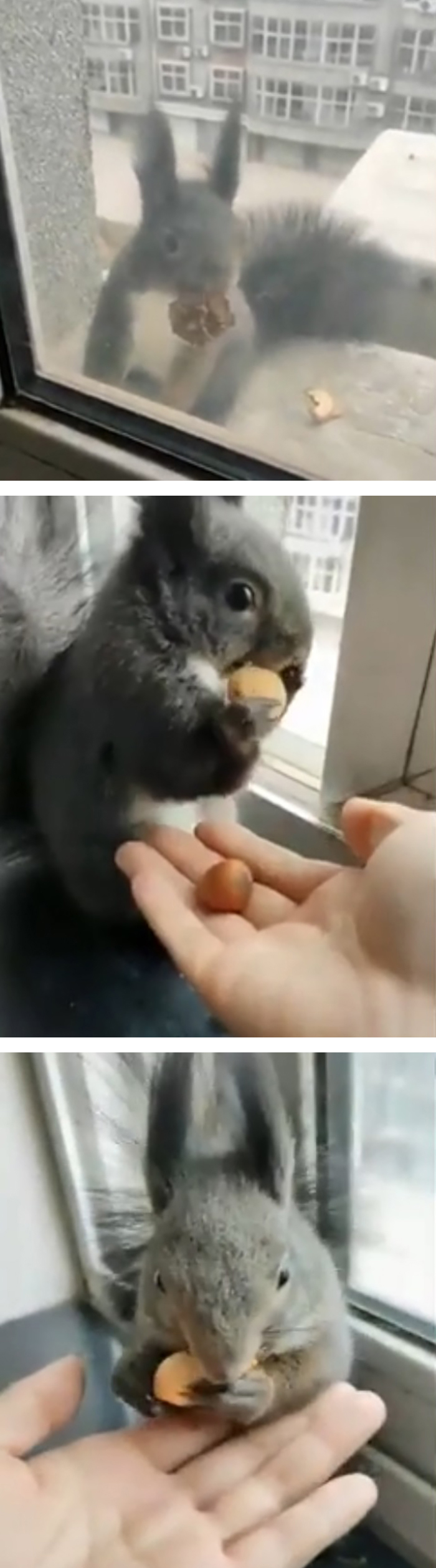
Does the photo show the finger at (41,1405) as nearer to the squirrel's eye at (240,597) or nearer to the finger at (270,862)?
the finger at (270,862)

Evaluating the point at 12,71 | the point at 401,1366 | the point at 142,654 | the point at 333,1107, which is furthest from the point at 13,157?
the point at 401,1366

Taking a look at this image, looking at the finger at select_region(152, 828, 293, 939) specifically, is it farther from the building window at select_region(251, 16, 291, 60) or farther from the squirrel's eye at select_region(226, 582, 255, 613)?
the building window at select_region(251, 16, 291, 60)

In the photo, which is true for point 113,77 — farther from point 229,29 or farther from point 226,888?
point 226,888

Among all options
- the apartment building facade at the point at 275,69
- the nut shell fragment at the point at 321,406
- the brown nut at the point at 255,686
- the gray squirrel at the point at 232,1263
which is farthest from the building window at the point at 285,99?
the gray squirrel at the point at 232,1263

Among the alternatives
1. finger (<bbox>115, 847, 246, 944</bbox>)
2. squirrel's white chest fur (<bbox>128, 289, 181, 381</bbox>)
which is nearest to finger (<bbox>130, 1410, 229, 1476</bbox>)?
finger (<bbox>115, 847, 246, 944</bbox>)

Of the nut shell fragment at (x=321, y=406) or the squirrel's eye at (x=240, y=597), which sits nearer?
the squirrel's eye at (x=240, y=597)

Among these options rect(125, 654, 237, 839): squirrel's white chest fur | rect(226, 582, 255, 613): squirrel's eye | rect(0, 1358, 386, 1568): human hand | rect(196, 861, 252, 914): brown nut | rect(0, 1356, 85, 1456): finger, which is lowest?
Result: rect(0, 1358, 386, 1568): human hand
